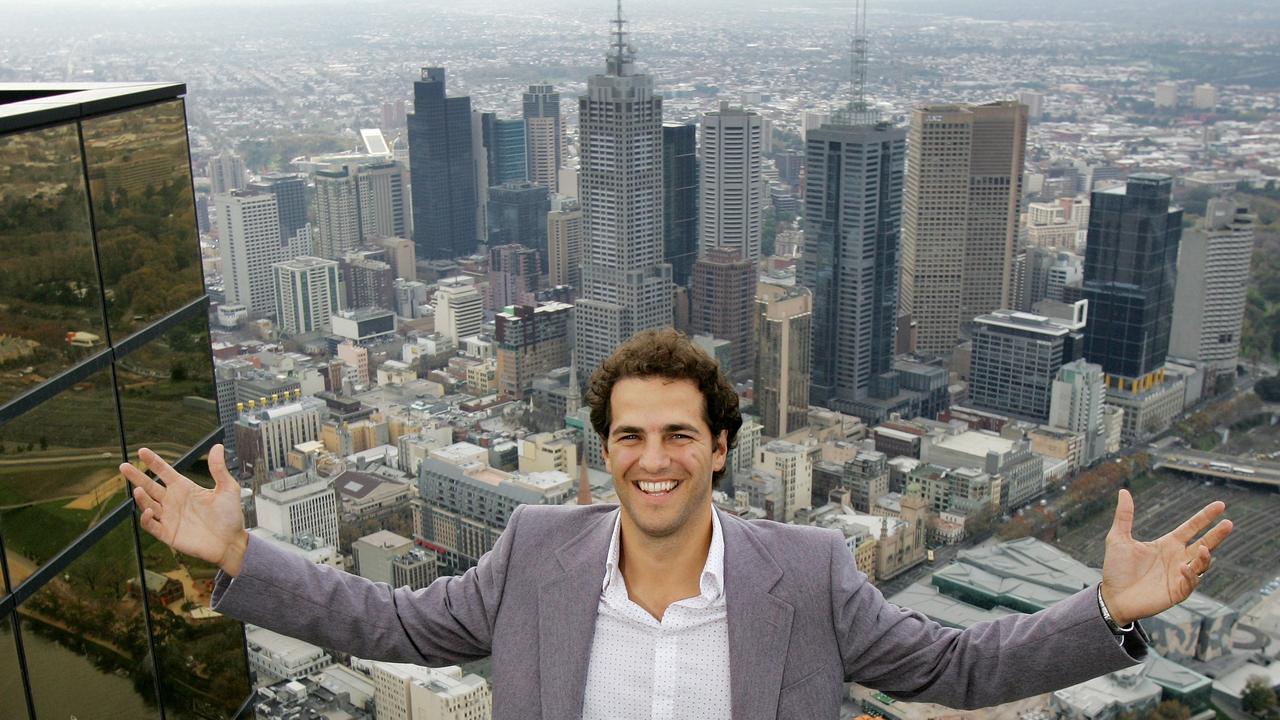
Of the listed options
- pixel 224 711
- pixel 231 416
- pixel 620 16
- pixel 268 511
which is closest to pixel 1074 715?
pixel 268 511

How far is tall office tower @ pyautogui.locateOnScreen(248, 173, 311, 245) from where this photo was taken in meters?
14.7

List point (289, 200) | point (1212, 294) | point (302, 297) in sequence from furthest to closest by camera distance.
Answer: point (289, 200) → point (302, 297) → point (1212, 294)

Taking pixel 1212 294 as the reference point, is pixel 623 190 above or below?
above

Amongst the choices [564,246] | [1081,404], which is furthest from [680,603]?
[564,246]

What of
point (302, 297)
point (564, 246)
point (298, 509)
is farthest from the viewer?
point (564, 246)

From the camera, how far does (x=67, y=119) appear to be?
1.01 meters

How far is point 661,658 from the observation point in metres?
0.81

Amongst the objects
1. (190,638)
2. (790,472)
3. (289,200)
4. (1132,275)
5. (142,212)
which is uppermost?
(142,212)

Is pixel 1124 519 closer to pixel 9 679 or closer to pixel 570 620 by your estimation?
pixel 570 620

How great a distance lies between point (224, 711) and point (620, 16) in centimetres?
1407

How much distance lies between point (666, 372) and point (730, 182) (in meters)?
14.2

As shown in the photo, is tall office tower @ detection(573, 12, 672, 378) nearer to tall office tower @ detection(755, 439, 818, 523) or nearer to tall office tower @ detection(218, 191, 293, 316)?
tall office tower @ detection(218, 191, 293, 316)

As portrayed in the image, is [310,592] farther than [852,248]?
No

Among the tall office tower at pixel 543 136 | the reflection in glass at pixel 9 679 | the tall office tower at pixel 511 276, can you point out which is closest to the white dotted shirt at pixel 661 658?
the reflection in glass at pixel 9 679
